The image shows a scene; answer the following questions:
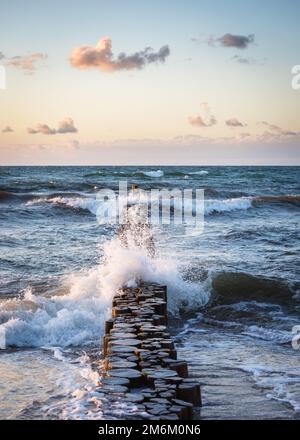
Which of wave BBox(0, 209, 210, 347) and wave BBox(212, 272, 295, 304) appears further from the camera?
wave BBox(212, 272, 295, 304)

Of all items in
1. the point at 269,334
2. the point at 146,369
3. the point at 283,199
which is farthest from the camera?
the point at 283,199

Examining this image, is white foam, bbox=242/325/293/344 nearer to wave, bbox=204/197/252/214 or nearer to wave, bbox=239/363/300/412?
wave, bbox=239/363/300/412

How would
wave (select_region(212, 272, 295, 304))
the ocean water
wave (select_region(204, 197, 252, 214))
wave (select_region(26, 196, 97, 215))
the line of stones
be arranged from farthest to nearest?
1. wave (select_region(204, 197, 252, 214))
2. wave (select_region(26, 196, 97, 215))
3. wave (select_region(212, 272, 295, 304))
4. the ocean water
5. the line of stones

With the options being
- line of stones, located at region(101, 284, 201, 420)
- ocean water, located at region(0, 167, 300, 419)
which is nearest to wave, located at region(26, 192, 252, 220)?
ocean water, located at region(0, 167, 300, 419)

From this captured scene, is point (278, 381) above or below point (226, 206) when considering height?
below

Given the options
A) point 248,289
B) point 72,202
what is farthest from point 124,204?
point 248,289

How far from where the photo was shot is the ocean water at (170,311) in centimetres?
698

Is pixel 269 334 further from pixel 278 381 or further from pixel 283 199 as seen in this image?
pixel 283 199

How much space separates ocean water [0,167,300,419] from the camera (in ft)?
22.9

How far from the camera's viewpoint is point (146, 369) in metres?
6.59

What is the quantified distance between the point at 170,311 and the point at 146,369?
5368 millimetres

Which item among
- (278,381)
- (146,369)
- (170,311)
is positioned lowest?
(170,311)

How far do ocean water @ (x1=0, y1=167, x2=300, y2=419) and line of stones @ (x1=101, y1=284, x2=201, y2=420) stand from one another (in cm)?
24
